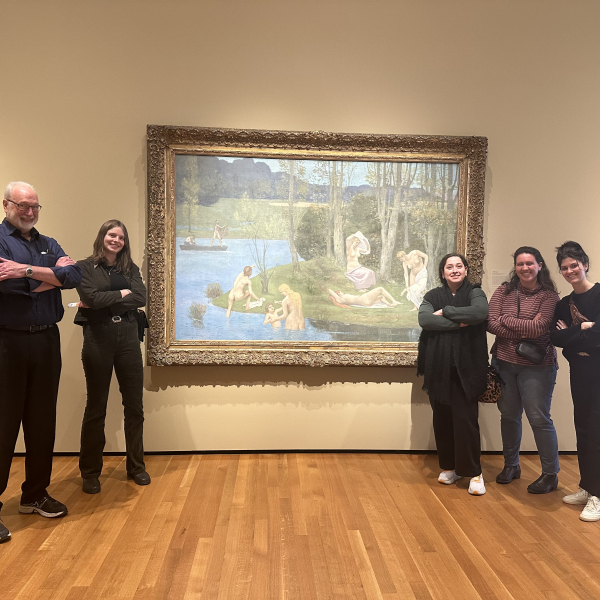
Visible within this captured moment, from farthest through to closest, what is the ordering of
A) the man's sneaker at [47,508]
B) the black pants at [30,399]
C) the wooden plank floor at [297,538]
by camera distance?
the man's sneaker at [47,508], the black pants at [30,399], the wooden plank floor at [297,538]

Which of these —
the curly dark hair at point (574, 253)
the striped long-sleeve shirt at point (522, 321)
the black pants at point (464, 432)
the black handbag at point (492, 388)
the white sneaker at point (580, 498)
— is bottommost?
the white sneaker at point (580, 498)

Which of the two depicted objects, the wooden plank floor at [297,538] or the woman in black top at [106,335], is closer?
the wooden plank floor at [297,538]

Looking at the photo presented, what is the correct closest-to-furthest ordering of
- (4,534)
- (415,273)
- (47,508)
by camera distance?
(4,534), (47,508), (415,273)

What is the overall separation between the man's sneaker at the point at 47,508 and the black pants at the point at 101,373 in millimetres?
367

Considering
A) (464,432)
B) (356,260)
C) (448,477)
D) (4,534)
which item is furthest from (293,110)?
(4,534)

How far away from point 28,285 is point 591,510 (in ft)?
11.7

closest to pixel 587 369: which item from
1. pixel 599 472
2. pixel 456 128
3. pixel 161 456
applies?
pixel 599 472

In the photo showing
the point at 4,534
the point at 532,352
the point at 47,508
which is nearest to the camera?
the point at 4,534

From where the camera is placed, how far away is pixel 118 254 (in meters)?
3.32

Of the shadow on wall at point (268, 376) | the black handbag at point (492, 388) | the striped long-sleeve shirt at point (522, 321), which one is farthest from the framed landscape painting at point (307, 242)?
the black handbag at point (492, 388)

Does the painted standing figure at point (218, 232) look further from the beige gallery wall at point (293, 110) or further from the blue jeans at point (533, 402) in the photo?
the blue jeans at point (533, 402)

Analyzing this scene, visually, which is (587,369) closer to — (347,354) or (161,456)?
(347,354)

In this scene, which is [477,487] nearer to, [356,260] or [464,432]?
[464,432]

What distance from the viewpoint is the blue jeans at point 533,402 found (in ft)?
10.8
